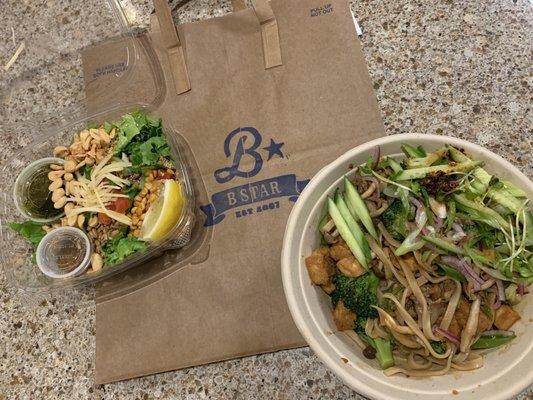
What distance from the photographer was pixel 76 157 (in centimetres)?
146

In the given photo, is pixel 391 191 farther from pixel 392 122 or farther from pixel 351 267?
pixel 392 122

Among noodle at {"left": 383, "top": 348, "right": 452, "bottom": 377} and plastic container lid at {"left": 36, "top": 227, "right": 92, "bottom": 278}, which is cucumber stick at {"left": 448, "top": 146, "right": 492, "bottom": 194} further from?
plastic container lid at {"left": 36, "top": 227, "right": 92, "bottom": 278}

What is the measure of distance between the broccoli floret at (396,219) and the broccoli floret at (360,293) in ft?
0.35

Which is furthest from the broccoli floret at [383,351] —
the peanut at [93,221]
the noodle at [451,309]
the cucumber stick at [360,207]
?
the peanut at [93,221]

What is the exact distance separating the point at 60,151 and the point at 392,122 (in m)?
1.03

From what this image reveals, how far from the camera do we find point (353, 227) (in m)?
1.08

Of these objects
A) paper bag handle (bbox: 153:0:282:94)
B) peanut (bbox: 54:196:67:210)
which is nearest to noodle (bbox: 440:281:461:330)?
paper bag handle (bbox: 153:0:282:94)

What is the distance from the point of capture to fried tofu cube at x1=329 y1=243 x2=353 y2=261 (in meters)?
1.07

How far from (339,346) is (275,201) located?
1.66ft

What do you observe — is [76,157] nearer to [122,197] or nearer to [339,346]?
[122,197]

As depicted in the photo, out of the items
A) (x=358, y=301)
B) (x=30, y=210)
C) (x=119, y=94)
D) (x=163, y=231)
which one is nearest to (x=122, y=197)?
(x=163, y=231)

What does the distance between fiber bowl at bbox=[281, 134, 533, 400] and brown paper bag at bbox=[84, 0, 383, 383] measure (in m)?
0.26

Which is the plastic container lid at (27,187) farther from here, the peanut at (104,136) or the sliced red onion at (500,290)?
the sliced red onion at (500,290)

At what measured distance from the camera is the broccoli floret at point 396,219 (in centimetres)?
105
